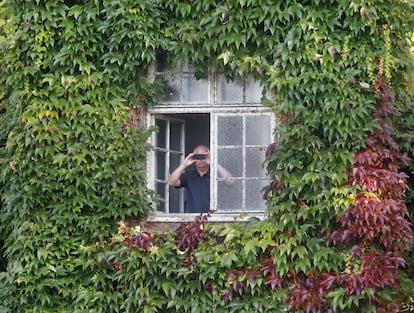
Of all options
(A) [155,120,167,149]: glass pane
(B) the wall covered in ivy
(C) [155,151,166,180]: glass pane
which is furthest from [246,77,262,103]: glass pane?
(C) [155,151,166,180]: glass pane

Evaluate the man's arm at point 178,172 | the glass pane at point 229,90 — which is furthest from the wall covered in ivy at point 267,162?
the man's arm at point 178,172

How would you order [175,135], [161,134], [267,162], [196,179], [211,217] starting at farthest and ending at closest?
[175,135]
[161,134]
[196,179]
[211,217]
[267,162]

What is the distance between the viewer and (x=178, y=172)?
9469 mm

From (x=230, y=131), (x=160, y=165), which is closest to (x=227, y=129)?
(x=230, y=131)

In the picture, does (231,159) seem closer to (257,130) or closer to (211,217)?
(257,130)

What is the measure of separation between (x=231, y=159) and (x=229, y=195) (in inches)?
14.2

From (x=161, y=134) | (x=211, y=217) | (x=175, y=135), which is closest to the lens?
(x=211, y=217)

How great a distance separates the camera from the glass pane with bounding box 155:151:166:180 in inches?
378

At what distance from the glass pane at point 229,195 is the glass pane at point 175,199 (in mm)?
625

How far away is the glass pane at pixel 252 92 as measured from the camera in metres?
9.34

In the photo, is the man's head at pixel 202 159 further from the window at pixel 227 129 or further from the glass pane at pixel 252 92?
the glass pane at pixel 252 92

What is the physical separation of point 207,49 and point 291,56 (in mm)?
832

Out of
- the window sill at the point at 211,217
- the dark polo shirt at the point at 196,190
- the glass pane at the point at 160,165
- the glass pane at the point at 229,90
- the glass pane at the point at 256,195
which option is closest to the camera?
the window sill at the point at 211,217

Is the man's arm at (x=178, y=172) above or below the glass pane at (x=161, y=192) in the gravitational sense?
above
